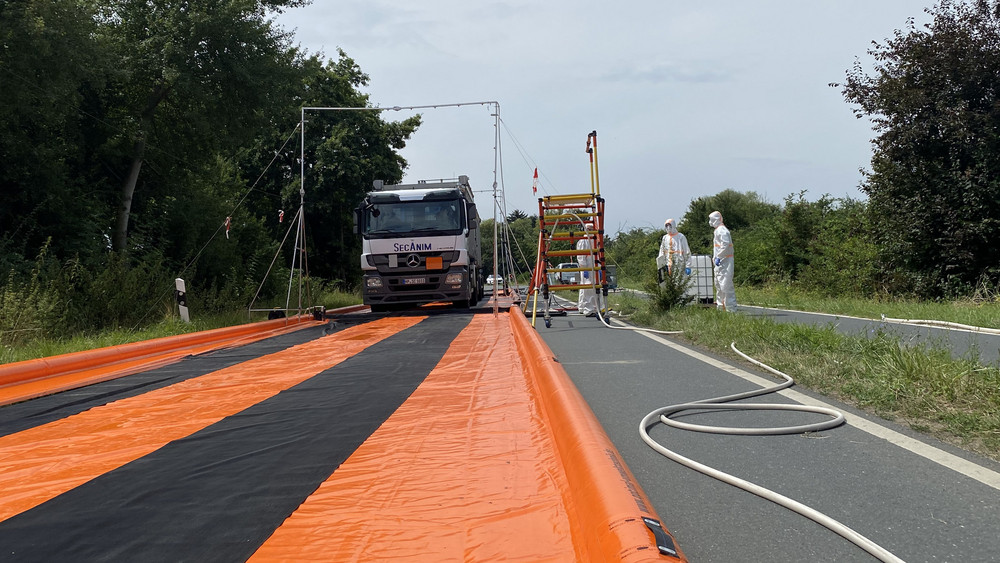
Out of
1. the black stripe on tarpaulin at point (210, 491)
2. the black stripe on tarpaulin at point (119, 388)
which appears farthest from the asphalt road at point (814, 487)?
the black stripe on tarpaulin at point (119, 388)

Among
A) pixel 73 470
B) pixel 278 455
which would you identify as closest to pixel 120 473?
pixel 73 470

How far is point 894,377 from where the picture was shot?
519cm

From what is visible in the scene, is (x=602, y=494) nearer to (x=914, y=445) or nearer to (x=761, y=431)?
(x=761, y=431)

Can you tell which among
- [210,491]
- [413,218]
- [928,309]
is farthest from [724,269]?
[210,491]

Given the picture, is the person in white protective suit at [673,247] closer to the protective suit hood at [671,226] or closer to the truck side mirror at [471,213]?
the protective suit hood at [671,226]

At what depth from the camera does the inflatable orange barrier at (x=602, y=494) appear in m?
2.08

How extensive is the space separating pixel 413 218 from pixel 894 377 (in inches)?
498

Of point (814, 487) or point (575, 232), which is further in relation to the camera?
point (575, 232)

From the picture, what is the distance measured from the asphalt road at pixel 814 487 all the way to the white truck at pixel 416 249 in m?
10.9

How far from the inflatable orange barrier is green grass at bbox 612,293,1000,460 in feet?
6.86

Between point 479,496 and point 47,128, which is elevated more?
point 47,128

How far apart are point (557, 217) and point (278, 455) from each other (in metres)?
9.58

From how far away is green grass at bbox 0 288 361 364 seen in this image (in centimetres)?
818

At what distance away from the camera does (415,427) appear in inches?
177
